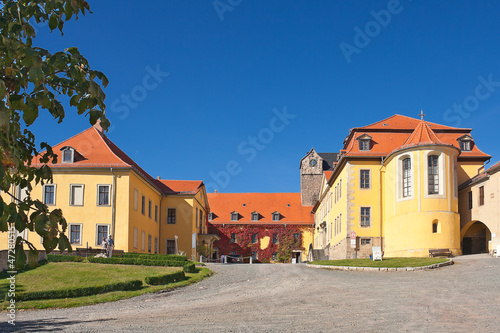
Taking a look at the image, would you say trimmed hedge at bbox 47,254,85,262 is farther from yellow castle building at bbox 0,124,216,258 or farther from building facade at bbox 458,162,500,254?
building facade at bbox 458,162,500,254

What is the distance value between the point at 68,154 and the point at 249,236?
103 feet

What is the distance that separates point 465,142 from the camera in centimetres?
4206

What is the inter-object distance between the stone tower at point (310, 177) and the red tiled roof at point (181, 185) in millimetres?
22547

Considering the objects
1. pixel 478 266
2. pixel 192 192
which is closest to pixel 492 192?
pixel 478 266

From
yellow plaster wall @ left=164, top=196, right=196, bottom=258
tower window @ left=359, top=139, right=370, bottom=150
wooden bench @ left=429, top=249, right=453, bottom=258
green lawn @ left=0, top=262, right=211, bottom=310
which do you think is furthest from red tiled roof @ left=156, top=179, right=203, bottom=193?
wooden bench @ left=429, top=249, right=453, bottom=258

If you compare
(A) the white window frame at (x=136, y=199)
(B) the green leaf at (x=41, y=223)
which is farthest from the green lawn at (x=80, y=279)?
(B) the green leaf at (x=41, y=223)

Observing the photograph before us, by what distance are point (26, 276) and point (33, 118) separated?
22.6 metres

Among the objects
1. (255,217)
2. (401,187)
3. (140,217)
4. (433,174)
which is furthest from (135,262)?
(255,217)

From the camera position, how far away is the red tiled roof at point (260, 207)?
Answer: 2638 inches

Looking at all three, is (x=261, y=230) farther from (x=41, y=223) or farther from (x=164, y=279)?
(x=41, y=223)

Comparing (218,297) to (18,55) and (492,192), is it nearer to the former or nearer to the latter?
(18,55)

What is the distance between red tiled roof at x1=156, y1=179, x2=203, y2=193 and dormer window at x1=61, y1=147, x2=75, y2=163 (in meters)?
13.2

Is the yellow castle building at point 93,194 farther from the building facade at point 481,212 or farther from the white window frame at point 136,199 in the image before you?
the building facade at point 481,212

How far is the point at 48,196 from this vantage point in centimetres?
3788
